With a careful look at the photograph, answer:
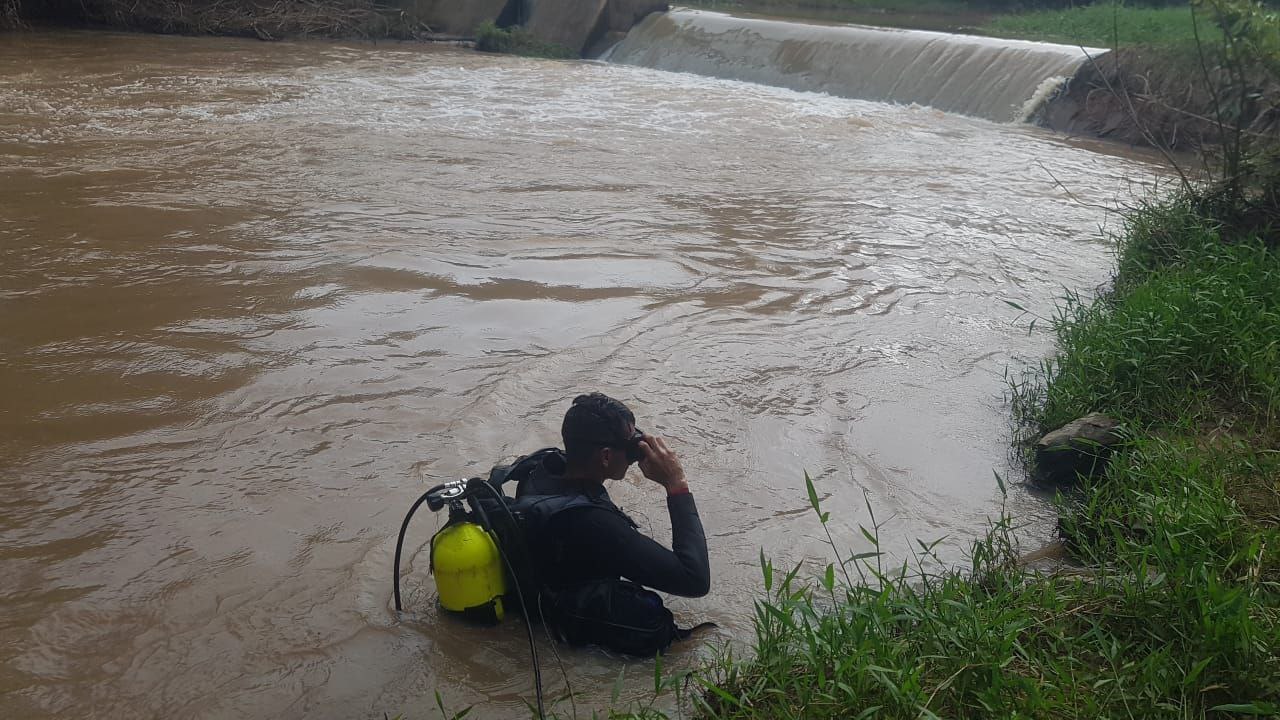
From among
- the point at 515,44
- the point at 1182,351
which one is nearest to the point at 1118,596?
the point at 1182,351

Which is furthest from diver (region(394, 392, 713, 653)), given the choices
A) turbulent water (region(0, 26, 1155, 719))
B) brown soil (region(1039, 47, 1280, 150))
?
brown soil (region(1039, 47, 1280, 150))

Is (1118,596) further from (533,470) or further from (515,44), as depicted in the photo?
(515,44)

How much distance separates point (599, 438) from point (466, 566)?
0.56 metres

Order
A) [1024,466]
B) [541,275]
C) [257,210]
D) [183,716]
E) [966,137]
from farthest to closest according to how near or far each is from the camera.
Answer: [966,137] → [257,210] → [541,275] → [1024,466] → [183,716]

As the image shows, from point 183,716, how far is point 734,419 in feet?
9.28

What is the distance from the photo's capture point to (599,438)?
3143 millimetres

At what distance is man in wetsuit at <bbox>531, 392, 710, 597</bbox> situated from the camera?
301 centimetres

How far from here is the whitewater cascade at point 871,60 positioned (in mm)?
13859

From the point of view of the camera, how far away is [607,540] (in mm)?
3006

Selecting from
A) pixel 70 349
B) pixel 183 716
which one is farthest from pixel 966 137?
pixel 183 716

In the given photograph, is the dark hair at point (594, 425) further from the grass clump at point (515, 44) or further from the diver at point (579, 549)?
the grass clump at point (515, 44)

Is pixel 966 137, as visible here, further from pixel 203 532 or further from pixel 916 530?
pixel 203 532

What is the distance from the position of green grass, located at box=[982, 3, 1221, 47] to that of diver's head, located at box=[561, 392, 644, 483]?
15.3 metres

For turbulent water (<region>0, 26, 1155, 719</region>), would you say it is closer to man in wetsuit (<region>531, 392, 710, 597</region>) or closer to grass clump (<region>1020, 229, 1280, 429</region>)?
man in wetsuit (<region>531, 392, 710, 597</region>)
